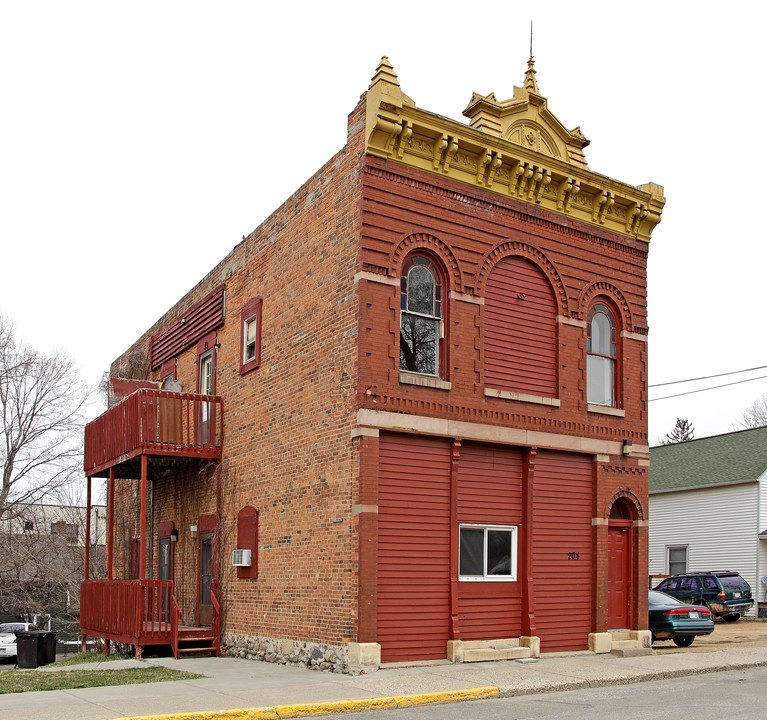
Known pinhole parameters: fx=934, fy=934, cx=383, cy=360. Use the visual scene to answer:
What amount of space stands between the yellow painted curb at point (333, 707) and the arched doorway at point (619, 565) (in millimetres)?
6211

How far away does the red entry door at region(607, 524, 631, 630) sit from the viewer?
716 inches

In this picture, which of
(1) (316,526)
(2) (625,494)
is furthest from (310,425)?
(2) (625,494)

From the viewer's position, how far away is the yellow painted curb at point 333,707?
1100 centimetres

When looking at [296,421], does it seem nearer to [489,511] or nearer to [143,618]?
[489,511]

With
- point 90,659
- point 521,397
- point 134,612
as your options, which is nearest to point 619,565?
point 521,397

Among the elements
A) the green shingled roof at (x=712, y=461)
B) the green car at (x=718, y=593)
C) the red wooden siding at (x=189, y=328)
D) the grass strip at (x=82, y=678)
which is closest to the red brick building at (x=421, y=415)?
the red wooden siding at (x=189, y=328)

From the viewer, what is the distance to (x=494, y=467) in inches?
651

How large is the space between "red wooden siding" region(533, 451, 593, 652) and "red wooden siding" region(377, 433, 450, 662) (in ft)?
7.24

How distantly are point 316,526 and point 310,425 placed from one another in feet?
5.76

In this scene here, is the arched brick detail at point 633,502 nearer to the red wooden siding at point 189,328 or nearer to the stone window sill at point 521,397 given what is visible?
the stone window sill at point 521,397

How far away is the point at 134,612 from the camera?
17594 millimetres

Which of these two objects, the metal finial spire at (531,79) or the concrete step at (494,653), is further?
the metal finial spire at (531,79)

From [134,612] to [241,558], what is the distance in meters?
2.22

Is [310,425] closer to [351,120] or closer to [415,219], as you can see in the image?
[415,219]
